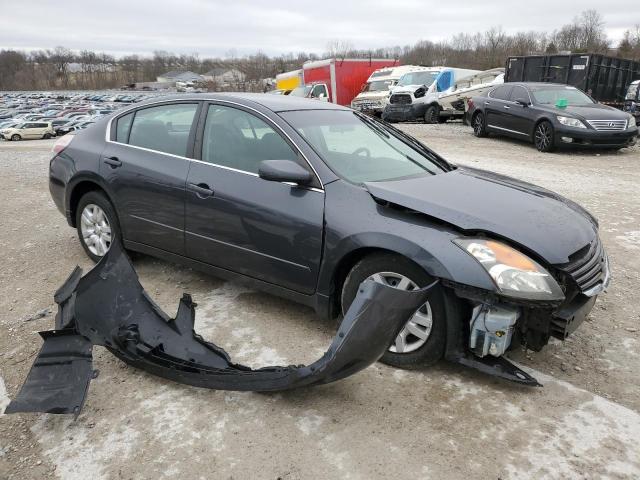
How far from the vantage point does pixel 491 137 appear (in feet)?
48.1

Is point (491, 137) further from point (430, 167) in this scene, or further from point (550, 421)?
point (550, 421)

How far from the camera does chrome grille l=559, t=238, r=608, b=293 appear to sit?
111 inches

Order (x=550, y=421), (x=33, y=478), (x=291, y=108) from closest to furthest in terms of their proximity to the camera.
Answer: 1. (x=33, y=478)
2. (x=550, y=421)
3. (x=291, y=108)

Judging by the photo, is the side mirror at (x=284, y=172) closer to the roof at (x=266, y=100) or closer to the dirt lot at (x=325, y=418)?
the roof at (x=266, y=100)

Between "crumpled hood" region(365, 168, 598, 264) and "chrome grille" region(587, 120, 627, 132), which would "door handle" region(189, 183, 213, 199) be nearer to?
"crumpled hood" region(365, 168, 598, 264)

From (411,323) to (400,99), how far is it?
17.1m

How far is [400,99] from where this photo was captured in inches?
747

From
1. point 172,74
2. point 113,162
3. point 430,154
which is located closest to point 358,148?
point 430,154

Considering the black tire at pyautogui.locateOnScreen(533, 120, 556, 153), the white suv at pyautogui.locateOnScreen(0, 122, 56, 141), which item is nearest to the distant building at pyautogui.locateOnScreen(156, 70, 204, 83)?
the white suv at pyautogui.locateOnScreen(0, 122, 56, 141)

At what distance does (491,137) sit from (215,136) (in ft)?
40.6

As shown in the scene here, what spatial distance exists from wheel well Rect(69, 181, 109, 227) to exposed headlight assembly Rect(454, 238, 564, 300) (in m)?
3.36

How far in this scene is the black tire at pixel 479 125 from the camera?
14173 mm

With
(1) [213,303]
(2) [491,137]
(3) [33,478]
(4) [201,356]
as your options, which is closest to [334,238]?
(4) [201,356]

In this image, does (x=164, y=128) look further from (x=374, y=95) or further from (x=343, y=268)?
(x=374, y=95)
